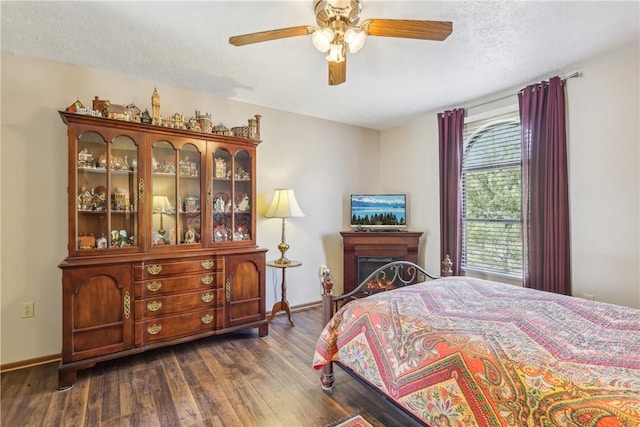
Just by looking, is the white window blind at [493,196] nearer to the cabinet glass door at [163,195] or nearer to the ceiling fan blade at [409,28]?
the ceiling fan blade at [409,28]

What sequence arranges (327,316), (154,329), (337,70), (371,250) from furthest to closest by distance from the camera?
(371,250) → (154,329) → (327,316) → (337,70)

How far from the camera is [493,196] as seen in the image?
344 centimetres

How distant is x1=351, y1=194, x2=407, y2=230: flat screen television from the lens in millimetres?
4145

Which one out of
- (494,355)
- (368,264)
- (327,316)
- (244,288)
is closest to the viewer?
(494,355)

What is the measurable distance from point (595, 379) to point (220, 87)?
11.4 feet

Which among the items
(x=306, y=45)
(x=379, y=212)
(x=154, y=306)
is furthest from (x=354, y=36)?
(x=379, y=212)

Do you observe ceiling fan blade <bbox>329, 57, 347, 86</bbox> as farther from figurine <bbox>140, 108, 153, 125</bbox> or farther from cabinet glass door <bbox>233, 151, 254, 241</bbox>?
figurine <bbox>140, 108, 153, 125</bbox>

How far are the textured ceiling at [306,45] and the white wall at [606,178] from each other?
8.4 inches

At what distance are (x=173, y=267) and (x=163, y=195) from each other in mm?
678

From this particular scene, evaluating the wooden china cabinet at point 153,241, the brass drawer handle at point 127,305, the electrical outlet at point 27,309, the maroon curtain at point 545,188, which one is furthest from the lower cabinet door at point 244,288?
the maroon curtain at point 545,188

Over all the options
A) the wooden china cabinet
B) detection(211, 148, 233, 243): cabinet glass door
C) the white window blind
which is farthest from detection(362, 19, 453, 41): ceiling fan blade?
the white window blind

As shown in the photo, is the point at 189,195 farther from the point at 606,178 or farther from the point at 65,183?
the point at 606,178

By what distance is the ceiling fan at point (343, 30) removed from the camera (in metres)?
1.58

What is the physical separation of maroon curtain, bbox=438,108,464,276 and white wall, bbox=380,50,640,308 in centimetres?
106
